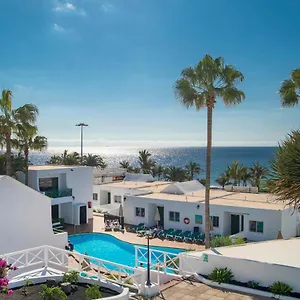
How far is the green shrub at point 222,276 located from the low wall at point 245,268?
0.58 ft

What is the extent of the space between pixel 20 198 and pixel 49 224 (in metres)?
2.68

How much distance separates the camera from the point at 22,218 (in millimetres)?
20703

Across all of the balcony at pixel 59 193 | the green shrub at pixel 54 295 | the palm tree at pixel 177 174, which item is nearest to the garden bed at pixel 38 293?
the green shrub at pixel 54 295

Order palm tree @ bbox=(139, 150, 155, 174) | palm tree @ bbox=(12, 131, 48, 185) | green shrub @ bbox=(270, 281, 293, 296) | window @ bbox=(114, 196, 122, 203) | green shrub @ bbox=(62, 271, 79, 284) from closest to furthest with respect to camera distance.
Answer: green shrub @ bbox=(270, 281, 293, 296) → green shrub @ bbox=(62, 271, 79, 284) → palm tree @ bbox=(12, 131, 48, 185) → window @ bbox=(114, 196, 122, 203) → palm tree @ bbox=(139, 150, 155, 174)

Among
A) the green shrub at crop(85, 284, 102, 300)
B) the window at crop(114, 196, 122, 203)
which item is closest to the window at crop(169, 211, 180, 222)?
the window at crop(114, 196, 122, 203)

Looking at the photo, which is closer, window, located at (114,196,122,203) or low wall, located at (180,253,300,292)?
low wall, located at (180,253,300,292)

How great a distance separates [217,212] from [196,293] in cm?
1542

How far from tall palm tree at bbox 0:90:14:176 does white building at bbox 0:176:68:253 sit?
5.68 m

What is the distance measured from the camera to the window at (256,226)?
25516mm

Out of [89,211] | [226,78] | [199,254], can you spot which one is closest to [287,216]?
[226,78]

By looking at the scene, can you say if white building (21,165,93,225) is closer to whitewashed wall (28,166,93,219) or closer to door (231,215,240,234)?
whitewashed wall (28,166,93,219)

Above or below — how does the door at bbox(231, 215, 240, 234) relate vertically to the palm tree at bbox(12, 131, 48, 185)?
below

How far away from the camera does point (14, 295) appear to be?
11.8 m

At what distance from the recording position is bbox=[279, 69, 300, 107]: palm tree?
1731cm
